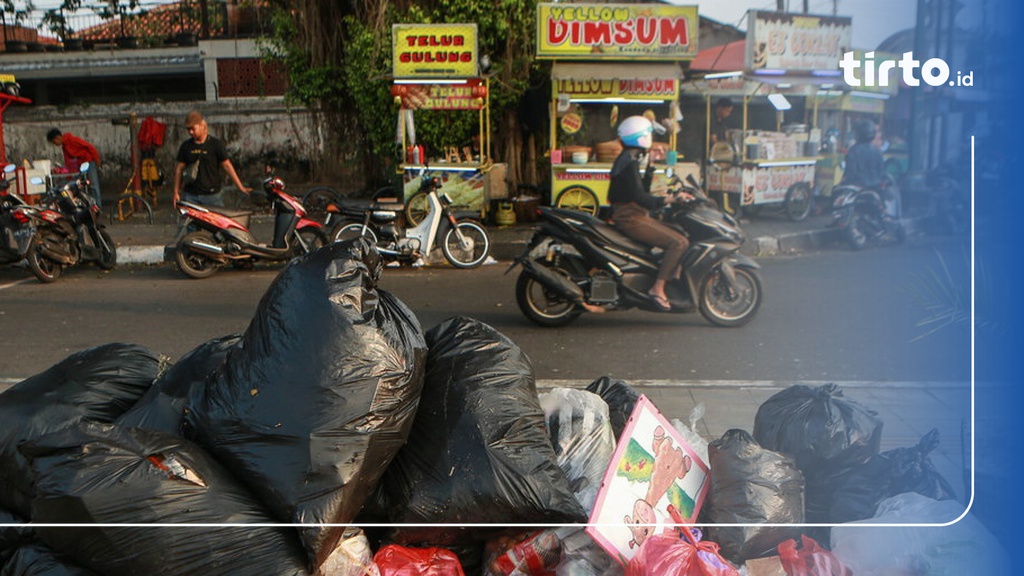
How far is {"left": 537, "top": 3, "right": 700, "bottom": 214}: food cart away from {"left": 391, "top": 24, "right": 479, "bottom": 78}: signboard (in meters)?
0.85

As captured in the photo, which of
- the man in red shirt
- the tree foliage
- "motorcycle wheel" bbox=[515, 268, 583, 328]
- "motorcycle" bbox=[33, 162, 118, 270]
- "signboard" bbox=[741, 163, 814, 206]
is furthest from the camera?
the tree foliage

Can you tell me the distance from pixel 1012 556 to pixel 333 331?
1.55 meters

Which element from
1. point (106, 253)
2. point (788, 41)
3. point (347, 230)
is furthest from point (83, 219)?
point (788, 41)

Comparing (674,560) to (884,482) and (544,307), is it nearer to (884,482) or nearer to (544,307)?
(884,482)

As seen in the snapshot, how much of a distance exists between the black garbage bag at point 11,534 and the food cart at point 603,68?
8.80 metres

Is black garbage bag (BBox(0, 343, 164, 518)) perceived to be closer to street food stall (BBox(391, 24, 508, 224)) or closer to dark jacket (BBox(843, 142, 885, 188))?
dark jacket (BBox(843, 142, 885, 188))

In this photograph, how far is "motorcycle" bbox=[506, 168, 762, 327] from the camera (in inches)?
249

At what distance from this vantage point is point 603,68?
11062 millimetres

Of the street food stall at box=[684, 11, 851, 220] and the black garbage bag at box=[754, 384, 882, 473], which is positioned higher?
the street food stall at box=[684, 11, 851, 220]

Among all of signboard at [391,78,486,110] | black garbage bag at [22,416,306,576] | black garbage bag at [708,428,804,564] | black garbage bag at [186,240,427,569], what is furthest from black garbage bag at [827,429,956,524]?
signboard at [391,78,486,110]

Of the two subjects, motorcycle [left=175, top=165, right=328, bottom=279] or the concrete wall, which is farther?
the concrete wall

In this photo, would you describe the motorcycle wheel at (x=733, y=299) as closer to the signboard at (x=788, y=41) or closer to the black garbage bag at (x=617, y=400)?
the signboard at (x=788, y=41)

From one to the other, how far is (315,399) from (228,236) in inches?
261

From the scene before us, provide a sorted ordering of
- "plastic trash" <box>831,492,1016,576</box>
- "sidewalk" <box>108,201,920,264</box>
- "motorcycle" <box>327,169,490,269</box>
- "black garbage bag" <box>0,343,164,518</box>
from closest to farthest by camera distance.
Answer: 1. "plastic trash" <box>831,492,1016,576</box>
2. "black garbage bag" <box>0,343,164,518</box>
3. "motorcycle" <box>327,169,490,269</box>
4. "sidewalk" <box>108,201,920,264</box>
